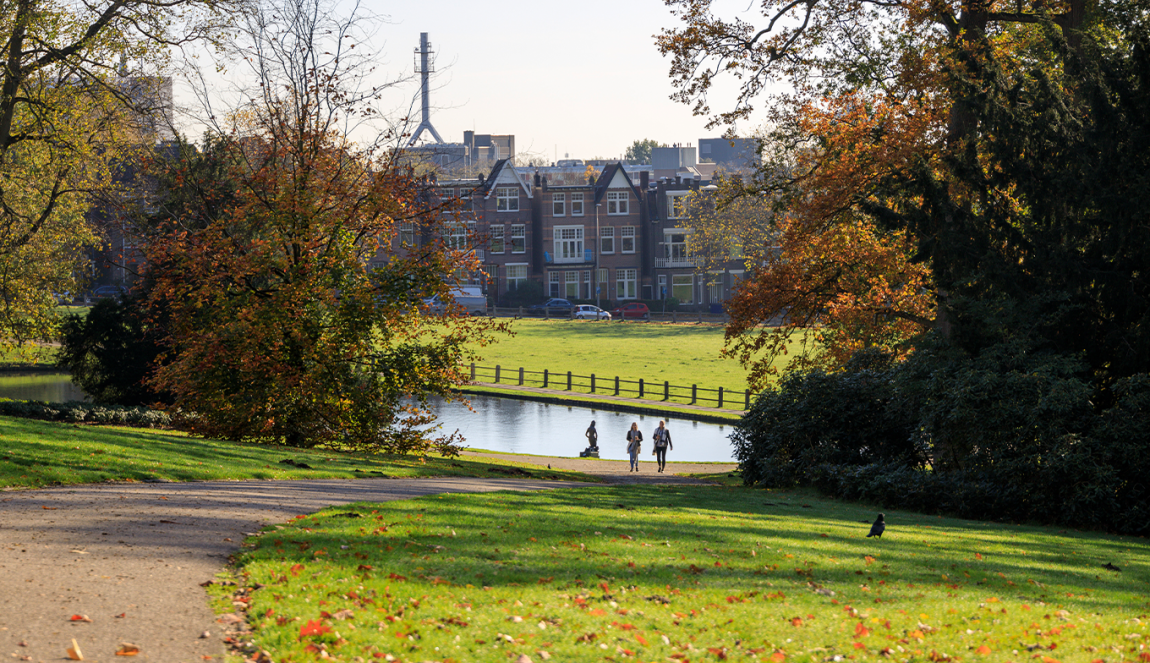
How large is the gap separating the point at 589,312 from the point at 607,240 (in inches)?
450

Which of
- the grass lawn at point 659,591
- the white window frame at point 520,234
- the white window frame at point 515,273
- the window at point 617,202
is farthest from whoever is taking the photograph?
the white window frame at point 515,273

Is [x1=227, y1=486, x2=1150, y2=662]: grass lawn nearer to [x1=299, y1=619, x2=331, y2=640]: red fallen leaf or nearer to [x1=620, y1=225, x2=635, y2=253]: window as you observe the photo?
[x1=299, y1=619, x2=331, y2=640]: red fallen leaf

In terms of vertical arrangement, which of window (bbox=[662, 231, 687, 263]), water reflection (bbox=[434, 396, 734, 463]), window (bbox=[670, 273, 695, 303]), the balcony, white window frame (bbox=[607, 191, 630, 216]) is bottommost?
water reflection (bbox=[434, 396, 734, 463])

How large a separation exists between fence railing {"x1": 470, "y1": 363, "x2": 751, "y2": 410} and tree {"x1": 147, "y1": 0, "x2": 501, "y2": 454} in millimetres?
25204

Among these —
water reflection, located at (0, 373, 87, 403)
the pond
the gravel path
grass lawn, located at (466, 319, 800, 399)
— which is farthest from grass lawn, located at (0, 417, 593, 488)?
grass lawn, located at (466, 319, 800, 399)

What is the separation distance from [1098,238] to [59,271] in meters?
34.1

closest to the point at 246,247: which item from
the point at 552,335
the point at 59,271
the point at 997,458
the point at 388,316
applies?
the point at 388,316

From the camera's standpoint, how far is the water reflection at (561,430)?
36344mm

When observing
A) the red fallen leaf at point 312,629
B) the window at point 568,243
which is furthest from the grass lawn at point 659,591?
the window at point 568,243

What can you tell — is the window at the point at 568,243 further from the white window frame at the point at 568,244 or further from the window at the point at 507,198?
the window at the point at 507,198

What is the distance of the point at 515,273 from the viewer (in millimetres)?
93312

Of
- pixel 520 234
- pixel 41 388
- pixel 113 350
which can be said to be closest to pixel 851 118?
pixel 113 350

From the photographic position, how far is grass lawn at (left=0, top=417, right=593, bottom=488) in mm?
12398

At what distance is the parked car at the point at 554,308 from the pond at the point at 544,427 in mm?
35926
